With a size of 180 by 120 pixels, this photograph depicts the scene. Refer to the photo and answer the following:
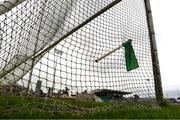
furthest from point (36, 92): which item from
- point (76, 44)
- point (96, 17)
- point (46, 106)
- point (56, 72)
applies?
point (96, 17)

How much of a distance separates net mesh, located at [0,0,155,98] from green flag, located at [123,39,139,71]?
0.13 m

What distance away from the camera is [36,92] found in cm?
434

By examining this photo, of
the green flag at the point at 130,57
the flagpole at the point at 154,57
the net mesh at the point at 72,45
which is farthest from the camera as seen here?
the green flag at the point at 130,57

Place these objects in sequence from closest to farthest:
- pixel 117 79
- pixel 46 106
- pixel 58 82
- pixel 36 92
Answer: pixel 46 106 → pixel 58 82 → pixel 36 92 → pixel 117 79

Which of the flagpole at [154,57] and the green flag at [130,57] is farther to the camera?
the green flag at [130,57]

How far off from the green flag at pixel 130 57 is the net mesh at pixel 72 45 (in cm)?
13

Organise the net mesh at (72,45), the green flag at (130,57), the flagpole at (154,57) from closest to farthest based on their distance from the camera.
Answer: the net mesh at (72,45) → the flagpole at (154,57) → the green flag at (130,57)

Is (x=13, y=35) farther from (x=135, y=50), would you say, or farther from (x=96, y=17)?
(x=135, y=50)

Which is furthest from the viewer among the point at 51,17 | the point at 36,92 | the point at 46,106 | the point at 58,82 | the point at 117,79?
the point at 117,79

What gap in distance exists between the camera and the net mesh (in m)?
3.96

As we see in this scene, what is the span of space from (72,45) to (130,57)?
164 cm

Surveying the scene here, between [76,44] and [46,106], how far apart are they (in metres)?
2.05

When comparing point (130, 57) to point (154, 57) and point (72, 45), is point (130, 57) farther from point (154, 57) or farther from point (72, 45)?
point (72, 45)

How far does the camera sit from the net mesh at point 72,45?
3.96 metres
